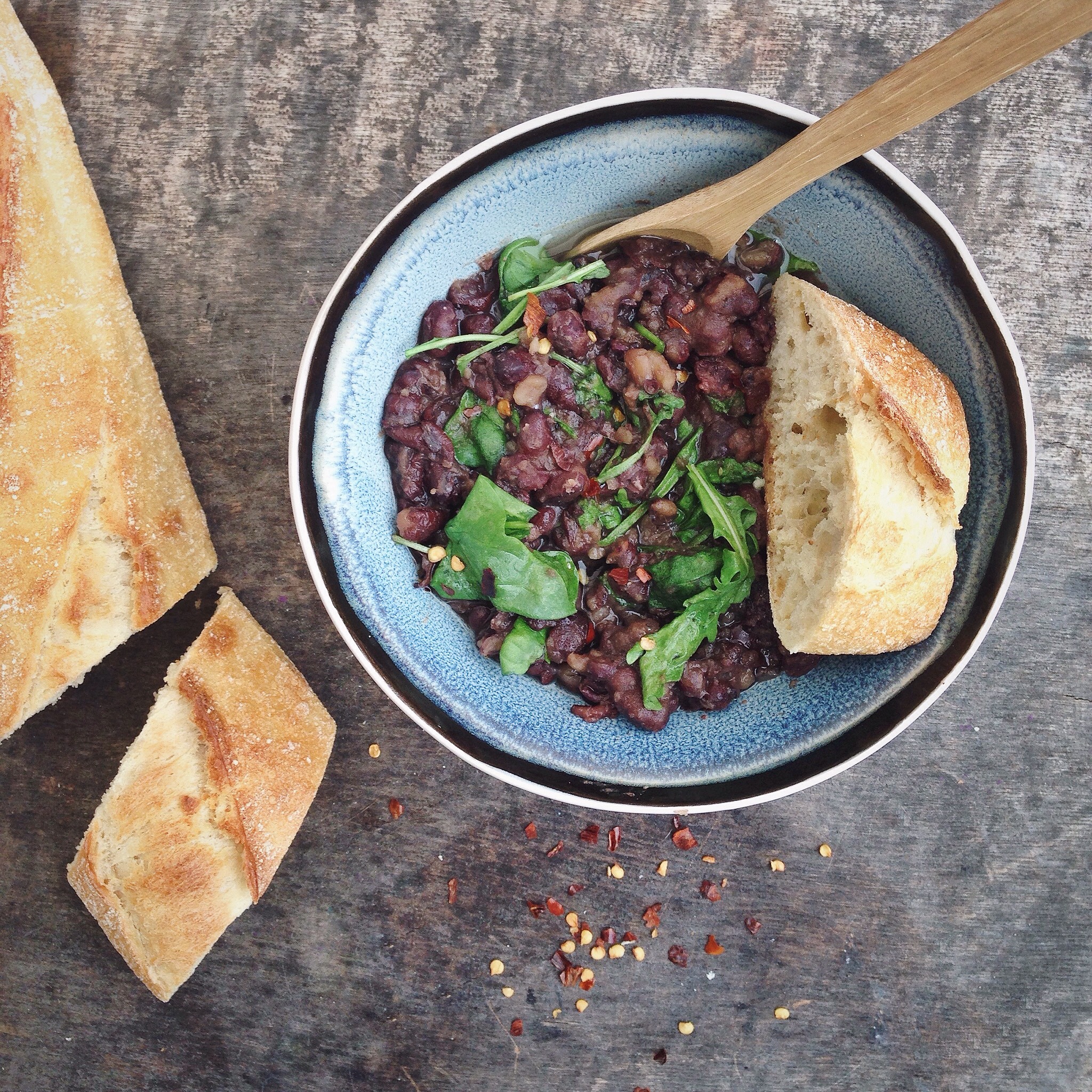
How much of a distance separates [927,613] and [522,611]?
1.07 metres

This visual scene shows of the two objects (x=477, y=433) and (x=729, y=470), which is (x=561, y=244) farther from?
(x=729, y=470)

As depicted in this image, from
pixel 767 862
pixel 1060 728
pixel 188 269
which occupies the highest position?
pixel 188 269

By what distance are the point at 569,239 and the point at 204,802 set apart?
6.68ft

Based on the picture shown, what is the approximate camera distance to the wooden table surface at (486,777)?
2.75 meters

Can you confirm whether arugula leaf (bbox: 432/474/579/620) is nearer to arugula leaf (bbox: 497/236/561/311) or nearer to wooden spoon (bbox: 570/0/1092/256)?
arugula leaf (bbox: 497/236/561/311)

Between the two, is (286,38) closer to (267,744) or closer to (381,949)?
(267,744)

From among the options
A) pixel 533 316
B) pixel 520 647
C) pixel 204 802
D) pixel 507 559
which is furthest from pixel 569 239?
pixel 204 802

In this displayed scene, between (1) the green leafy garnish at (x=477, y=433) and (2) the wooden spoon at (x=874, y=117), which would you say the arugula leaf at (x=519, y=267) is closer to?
(2) the wooden spoon at (x=874, y=117)

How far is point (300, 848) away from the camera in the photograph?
A: 2906 mm

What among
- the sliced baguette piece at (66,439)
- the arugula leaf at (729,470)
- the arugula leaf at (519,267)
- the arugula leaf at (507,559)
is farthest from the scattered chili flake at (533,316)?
the sliced baguette piece at (66,439)

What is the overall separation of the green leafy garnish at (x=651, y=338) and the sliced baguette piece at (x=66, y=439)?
5.01ft

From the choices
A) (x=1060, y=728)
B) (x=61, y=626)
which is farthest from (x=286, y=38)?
(x=1060, y=728)

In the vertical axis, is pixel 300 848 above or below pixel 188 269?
below

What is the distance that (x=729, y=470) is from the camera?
243cm
